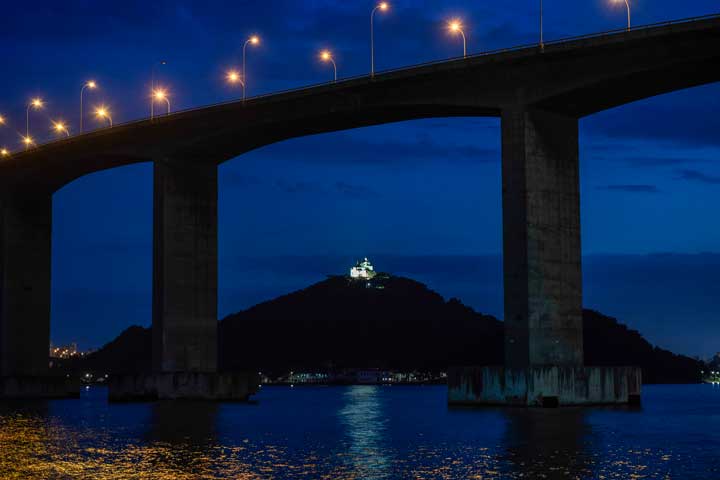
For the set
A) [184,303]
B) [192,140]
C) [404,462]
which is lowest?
[404,462]

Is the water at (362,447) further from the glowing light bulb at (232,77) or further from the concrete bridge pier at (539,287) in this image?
the glowing light bulb at (232,77)

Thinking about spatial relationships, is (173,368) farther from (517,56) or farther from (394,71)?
(517,56)

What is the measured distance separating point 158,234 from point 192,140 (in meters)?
6.28

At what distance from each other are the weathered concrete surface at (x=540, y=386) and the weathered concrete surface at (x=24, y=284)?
145ft

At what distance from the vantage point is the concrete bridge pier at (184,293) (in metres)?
71.3

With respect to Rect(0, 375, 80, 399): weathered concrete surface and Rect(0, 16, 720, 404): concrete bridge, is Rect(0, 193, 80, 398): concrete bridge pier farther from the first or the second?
Rect(0, 16, 720, 404): concrete bridge

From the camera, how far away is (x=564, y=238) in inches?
2254

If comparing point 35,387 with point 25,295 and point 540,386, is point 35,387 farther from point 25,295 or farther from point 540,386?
point 540,386

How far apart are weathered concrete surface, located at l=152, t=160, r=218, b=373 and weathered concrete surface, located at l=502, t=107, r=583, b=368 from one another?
24091 mm

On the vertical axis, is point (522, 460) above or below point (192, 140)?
below

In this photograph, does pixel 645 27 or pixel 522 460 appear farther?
pixel 645 27

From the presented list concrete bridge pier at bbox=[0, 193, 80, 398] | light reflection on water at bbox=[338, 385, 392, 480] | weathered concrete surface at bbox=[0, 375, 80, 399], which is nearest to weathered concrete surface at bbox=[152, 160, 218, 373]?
light reflection on water at bbox=[338, 385, 392, 480]

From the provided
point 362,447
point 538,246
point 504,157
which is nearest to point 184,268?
point 504,157

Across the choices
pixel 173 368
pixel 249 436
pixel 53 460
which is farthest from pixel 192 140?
pixel 53 460
